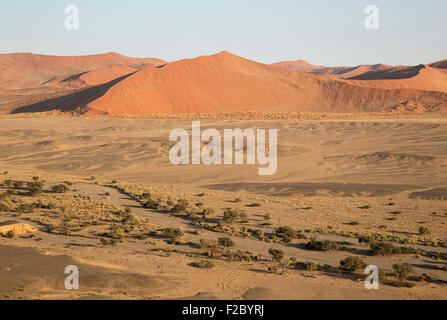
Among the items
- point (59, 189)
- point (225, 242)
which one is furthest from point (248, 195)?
point (59, 189)

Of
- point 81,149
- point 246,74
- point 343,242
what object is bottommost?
point 343,242

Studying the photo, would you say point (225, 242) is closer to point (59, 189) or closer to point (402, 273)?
point (402, 273)

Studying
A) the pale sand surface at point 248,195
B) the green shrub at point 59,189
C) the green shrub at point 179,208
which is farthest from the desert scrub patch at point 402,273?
the green shrub at point 59,189

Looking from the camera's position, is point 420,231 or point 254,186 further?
point 254,186

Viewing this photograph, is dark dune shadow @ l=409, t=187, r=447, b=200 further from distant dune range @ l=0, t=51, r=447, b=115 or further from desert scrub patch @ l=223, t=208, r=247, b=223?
distant dune range @ l=0, t=51, r=447, b=115

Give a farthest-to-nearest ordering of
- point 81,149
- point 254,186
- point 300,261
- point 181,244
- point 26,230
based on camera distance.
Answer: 1. point 81,149
2. point 254,186
3. point 26,230
4. point 181,244
5. point 300,261
